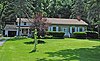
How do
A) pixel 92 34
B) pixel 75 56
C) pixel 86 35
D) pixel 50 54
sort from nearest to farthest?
1. pixel 75 56
2. pixel 50 54
3. pixel 86 35
4. pixel 92 34

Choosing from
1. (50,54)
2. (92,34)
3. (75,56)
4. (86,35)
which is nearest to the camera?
(75,56)

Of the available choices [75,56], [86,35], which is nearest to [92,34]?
[86,35]

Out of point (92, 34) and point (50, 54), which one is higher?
point (92, 34)

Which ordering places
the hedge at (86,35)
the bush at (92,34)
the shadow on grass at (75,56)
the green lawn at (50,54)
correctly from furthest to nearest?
the bush at (92,34) < the hedge at (86,35) < the green lawn at (50,54) < the shadow on grass at (75,56)

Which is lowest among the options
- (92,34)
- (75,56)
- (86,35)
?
(75,56)

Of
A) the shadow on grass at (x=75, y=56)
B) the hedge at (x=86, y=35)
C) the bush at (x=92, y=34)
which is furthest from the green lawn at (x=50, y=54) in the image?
the bush at (x=92, y=34)

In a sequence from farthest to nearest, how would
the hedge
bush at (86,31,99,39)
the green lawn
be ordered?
1. bush at (86,31,99,39)
2. the hedge
3. the green lawn

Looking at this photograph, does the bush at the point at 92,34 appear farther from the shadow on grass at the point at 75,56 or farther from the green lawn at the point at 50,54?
the shadow on grass at the point at 75,56

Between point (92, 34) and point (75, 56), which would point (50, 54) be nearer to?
point (75, 56)

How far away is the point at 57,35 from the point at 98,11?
63.4 ft

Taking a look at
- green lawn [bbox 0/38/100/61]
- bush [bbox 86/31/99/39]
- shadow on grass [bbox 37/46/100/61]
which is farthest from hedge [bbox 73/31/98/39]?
shadow on grass [bbox 37/46/100/61]

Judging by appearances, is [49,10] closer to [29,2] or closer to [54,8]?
[54,8]

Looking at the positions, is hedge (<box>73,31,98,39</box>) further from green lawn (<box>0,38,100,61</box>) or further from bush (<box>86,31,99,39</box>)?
green lawn (<box>0,38,100,61</box>)

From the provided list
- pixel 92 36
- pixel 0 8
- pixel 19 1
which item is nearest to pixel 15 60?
pixel 92 36
